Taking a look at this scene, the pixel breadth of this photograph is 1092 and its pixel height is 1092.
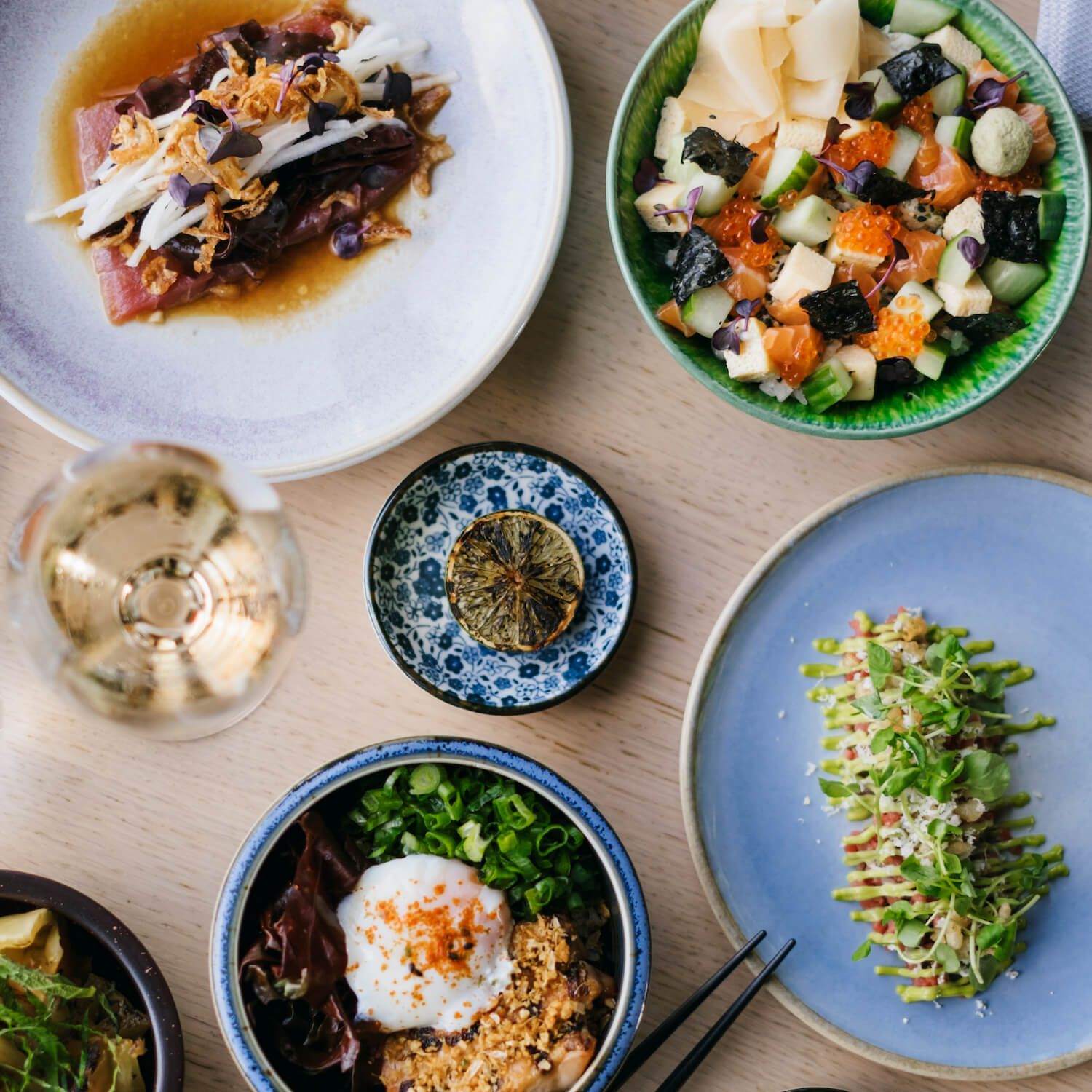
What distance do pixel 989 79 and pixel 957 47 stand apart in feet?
0.23

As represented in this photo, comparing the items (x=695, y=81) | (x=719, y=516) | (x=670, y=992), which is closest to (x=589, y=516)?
(x=719, y=516)

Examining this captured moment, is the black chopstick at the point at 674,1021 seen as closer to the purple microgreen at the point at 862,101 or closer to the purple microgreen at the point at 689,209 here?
the purple microgreen at the point at 689,209

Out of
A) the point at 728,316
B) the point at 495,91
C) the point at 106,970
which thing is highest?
the point at 495,91

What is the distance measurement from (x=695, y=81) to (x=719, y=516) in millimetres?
697

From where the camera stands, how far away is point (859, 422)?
5.15 feet

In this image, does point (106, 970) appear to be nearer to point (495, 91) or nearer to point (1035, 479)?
point (495, 91)

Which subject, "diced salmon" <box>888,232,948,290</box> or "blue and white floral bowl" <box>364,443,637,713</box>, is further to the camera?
"blue and white floral bowl" <box>364,443,637,713</box>

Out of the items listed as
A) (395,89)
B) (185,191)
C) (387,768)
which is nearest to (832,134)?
(395,89)

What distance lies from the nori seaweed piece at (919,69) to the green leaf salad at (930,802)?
0.83 metres

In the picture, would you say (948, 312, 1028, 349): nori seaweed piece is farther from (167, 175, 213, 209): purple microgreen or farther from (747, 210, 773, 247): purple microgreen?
(167, 175, 213, 209): purple microgreen

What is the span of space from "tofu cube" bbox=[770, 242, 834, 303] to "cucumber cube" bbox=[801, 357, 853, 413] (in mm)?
116

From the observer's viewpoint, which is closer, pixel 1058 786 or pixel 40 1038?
pixel 40 1038

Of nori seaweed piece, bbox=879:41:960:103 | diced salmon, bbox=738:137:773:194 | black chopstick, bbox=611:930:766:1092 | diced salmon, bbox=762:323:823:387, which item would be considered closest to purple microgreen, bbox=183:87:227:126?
diced salmon, bbox=738:137:773:194

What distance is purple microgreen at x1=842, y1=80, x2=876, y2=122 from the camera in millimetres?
1509
